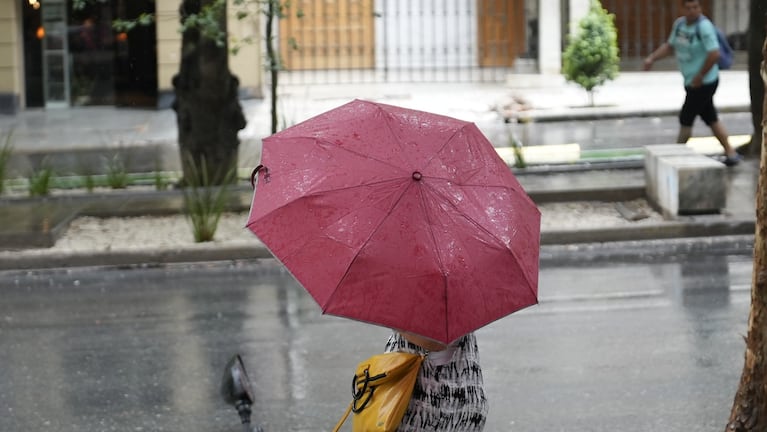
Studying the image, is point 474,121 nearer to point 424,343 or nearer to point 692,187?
point 692,187

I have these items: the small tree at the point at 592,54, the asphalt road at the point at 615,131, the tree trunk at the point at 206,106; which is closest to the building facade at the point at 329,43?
the small tree at the point at 592,54

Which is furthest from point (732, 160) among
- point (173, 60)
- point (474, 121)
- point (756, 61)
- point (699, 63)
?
point (173, 60)

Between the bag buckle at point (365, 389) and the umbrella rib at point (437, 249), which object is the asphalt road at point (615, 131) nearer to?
the bag buckle at point (365, 389)

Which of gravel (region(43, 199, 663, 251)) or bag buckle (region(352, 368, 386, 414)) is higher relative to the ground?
bag buckle (region(352, 368, 386, 414))

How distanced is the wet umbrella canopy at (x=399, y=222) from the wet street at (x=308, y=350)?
310 centimetres

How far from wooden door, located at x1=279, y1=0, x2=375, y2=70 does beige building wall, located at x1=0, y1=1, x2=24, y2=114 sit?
210 inches

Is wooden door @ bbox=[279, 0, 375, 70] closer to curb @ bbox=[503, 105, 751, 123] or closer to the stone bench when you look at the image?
curb @ bbox=[503, 105, 751, 123]

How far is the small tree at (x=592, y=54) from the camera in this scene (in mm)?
21281

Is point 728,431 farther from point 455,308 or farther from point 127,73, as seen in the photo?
point 127,73

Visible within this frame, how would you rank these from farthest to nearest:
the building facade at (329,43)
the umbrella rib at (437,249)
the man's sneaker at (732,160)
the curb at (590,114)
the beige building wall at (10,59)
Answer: the building facade at (329,43), the beige building wall at (10,59), the curb at (590,114), the man's sneaker at (732,160), the umbrella rib at (437,249)

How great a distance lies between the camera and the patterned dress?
12.4 feet

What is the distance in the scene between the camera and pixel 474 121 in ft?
68.7

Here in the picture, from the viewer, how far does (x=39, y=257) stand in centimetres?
1132

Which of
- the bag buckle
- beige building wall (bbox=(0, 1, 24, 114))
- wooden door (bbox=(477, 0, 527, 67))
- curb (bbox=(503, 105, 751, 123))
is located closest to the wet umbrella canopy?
the bag buckle
